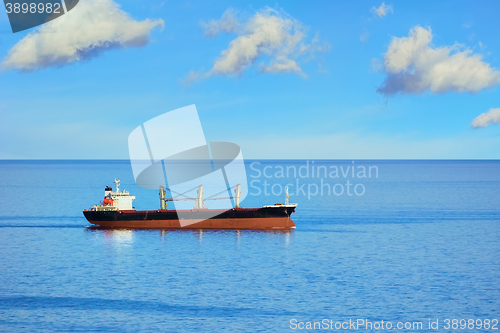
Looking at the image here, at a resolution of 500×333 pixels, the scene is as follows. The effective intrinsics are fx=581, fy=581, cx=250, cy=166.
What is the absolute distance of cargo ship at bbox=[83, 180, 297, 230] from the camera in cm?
8475

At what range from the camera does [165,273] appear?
56375mm

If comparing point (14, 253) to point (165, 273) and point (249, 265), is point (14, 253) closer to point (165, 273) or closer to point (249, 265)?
point (165, 273)

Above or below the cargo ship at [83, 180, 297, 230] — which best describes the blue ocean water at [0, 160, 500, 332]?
below

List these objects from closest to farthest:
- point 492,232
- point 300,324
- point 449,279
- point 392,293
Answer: point 300,324
point 392,293
point 449,279
point 492,232

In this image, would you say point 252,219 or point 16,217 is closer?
point 252,219

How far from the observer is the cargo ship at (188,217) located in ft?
278

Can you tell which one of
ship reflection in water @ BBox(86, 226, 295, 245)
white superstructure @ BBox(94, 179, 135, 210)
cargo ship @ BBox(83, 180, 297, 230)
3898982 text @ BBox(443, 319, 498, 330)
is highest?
white superstructure @ BBox(94, 179, 135, 210)

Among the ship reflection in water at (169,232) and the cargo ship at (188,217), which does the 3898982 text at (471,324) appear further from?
the cargo ship at (188,217)

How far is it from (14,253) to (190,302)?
30730 millimetres

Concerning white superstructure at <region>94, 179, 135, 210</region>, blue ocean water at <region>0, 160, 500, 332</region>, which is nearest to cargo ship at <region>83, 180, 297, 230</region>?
white superstructure at <region>94, 179, 135, 210</region>

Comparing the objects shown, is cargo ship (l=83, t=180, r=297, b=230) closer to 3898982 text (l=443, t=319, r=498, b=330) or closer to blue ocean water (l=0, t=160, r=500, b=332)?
blue ocean water (l=0, t=160, r=500, b=332)

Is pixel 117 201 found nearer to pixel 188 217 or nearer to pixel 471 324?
pixel 188 217

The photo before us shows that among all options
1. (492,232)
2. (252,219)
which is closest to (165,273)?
(252,219)

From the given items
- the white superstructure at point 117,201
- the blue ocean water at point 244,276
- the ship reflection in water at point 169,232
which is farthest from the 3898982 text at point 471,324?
the white superstructure at point 117,201
